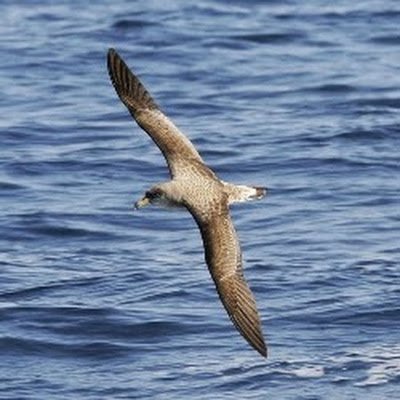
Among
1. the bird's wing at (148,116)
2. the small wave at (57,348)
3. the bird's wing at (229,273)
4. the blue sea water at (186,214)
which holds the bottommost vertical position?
the small wave at (57,348)

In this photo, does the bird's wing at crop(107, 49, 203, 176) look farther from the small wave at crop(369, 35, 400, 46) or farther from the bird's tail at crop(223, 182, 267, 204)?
the small wave at crop(369, 35, 400, 46)

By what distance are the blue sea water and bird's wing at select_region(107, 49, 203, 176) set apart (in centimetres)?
169

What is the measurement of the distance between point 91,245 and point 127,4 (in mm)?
Result: 9361

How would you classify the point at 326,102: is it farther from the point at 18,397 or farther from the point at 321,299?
the point at 18,397

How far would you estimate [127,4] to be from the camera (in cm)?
2472

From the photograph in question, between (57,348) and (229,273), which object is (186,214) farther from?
(229,273)

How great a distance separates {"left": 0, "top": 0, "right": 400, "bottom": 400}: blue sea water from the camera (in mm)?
13273

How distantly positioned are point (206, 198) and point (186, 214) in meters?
4.93

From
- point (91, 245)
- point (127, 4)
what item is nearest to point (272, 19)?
point (127, 4)

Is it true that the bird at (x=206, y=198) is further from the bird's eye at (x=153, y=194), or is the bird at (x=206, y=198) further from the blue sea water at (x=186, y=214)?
the blue sea water at (x=186, y=214)

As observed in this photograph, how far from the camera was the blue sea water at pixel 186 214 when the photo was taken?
43.5 ft

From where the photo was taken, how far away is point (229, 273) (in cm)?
1139

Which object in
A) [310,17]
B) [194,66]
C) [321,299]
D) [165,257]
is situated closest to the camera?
[321,299]

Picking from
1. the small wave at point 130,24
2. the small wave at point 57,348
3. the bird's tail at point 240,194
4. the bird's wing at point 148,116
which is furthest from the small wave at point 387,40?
the bird's tail at point 240,194
